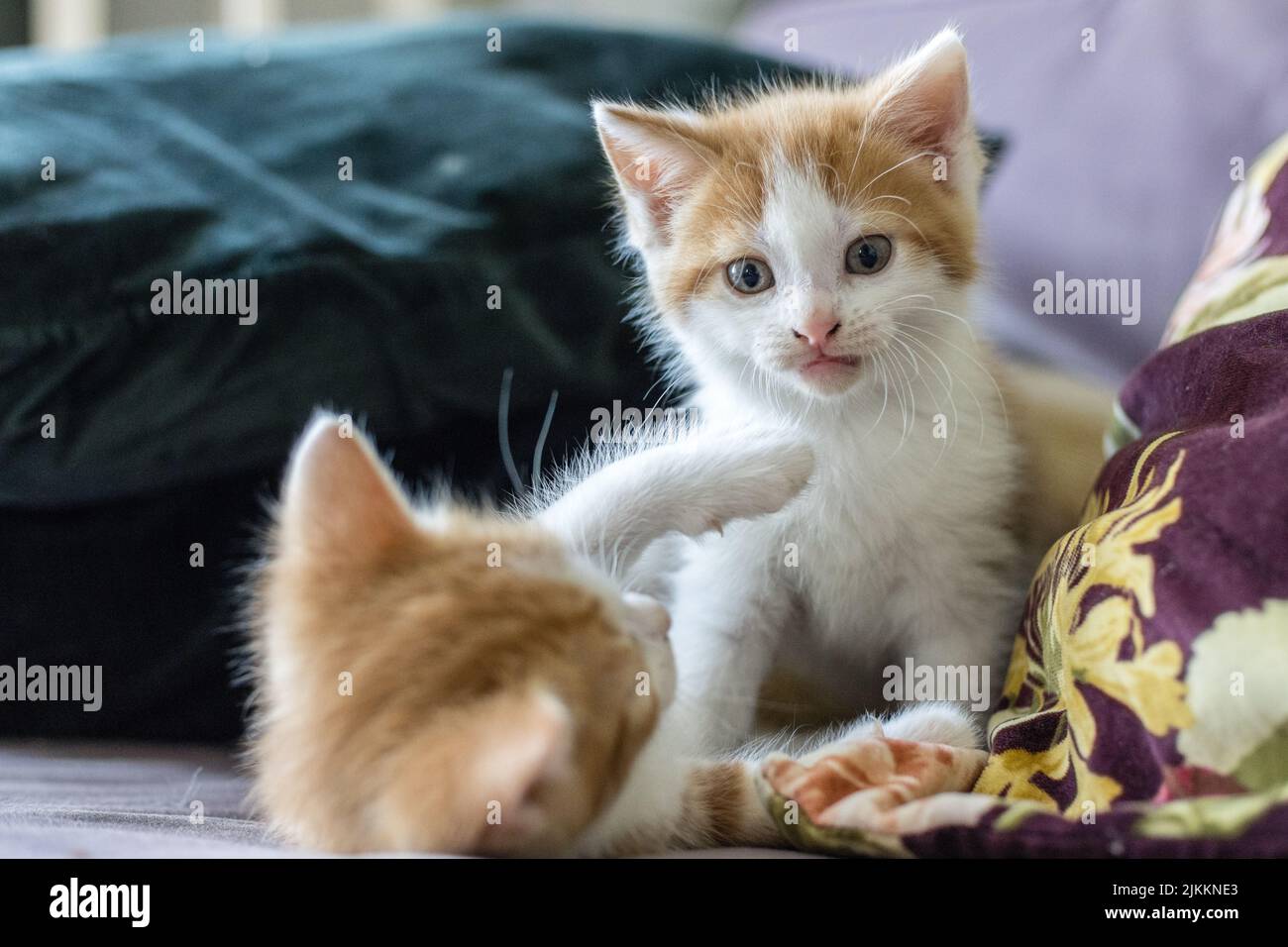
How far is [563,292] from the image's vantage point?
1.45 metres

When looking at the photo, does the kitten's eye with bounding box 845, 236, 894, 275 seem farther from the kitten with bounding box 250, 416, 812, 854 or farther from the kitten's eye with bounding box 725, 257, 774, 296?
the kitten with bounding box 250, 416, 812, 854

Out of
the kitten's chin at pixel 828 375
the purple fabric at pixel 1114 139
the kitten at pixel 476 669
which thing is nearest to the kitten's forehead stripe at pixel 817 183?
the kitten's chin at pixel 828 375

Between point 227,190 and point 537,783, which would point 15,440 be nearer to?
point 227,190

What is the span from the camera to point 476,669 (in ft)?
2.41

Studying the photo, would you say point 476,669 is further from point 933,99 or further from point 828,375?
point 933,99

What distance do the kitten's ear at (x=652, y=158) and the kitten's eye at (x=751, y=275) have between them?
0.13 metres

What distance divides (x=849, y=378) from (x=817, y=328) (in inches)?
2.7

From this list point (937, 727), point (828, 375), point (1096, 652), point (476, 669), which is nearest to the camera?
point (476, 669)

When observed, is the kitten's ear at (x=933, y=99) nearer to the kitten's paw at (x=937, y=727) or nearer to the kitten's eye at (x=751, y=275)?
the kitten's eye at (x=751, y=275)

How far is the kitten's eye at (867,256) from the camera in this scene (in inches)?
44.3

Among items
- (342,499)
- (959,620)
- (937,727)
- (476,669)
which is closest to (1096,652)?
(937,727)

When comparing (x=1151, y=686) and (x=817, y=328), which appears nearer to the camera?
(x=1151, y=686)

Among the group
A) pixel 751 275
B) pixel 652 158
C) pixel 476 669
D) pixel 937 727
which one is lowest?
pixel 937 727

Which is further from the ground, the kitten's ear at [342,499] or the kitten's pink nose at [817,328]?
the kitten's pink nose at [817,328]
